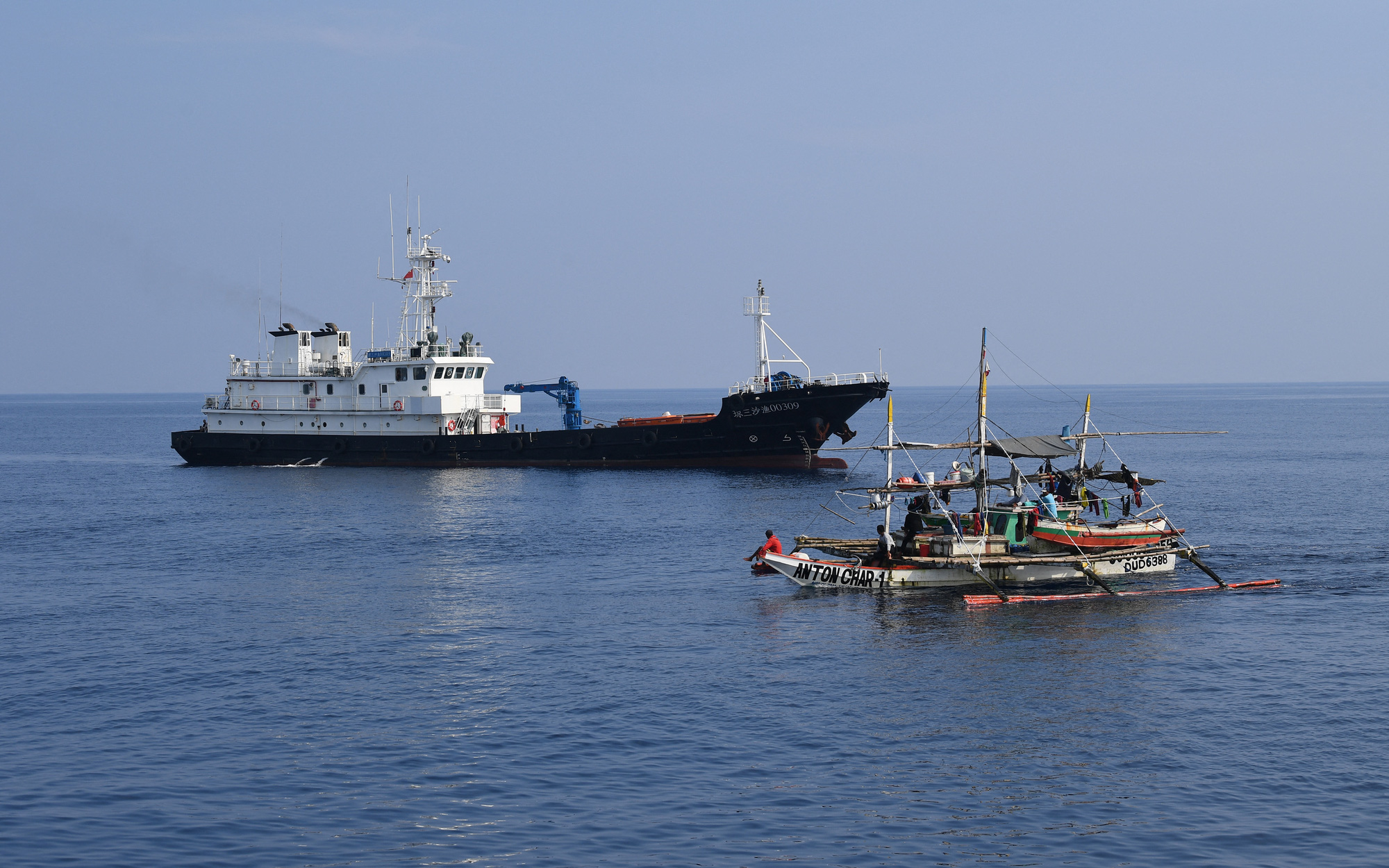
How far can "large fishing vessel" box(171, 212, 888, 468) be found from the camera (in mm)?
81812

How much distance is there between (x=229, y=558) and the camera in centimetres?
5175

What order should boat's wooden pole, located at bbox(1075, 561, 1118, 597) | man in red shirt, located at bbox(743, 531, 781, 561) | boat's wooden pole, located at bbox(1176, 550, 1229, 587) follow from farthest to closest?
man in red shirt, located at bbox(743, 531, 781, 561)
boat's wooden pole, located at bbox(1176, 550, 1229, 587)
boat's wooden pole, located at bbox(1075, 561, 1118, 597)

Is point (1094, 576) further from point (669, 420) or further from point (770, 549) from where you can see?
point (669, 420)

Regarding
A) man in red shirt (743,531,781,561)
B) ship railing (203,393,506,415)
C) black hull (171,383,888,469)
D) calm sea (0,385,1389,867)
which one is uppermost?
ship railing (203,393,506,415)

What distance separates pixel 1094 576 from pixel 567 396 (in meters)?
56.5

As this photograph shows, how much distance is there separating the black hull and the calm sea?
27.0 m

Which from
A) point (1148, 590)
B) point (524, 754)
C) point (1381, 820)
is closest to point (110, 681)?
point (524, 754)

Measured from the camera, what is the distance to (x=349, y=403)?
291 feet

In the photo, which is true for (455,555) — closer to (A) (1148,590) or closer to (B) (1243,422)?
(A) (1148,590)

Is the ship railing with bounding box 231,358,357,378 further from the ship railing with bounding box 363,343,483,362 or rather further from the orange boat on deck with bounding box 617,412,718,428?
the orange boat on deck with bounding box 617,412,718,428

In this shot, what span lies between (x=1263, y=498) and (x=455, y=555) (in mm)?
47085

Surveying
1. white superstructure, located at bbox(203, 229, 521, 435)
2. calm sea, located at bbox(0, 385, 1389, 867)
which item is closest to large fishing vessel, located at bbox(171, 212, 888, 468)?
white superstructure, located at bbox(203, 229, 521, 435)

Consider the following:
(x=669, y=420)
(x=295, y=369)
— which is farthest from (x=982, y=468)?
(x=295, y=369)

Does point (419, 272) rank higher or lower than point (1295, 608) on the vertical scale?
higher
